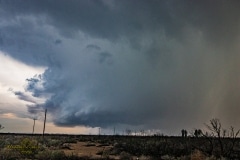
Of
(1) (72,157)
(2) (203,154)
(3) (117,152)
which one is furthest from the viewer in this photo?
(3) (117,152)

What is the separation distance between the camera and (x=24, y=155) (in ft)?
128

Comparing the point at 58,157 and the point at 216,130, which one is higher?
the point at 216,130

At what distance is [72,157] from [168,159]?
10638 millimetres

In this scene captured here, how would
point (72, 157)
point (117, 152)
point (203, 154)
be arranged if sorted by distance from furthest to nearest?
1. point (117, 152)
2. point (203, 154)
3. point (72, 157)

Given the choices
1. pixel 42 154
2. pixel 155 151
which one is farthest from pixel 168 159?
pixel 42 154

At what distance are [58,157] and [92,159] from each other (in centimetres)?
377

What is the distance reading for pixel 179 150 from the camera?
163 ft

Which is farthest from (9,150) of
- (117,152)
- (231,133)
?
(231,133)

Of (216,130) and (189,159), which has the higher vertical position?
(216,130)

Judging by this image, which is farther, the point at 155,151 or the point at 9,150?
the point at 155,151

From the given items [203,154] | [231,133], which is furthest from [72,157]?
[231,133]

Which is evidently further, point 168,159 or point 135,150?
point 135,150

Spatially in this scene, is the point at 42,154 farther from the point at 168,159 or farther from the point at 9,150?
the point at 168,159

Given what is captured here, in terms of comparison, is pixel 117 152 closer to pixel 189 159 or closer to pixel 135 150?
pixel 135 150
